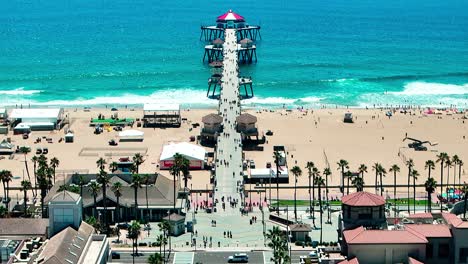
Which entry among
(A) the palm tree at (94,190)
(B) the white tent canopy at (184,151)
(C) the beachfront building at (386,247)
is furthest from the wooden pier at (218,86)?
(C) the beachfront building at (386,247)

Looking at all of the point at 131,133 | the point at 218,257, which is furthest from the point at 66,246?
the point at 131,133

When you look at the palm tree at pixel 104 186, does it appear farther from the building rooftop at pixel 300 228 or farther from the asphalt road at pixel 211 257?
the building rooftop at pixel 300 228

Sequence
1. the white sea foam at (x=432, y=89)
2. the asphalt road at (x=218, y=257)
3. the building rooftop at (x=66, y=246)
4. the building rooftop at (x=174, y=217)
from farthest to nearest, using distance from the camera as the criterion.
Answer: the white sea foam at (x=432, y=89), the building rooftop at (x=174, y=217), the asphalt road at (x=218, y=257), the building rooftop at (x=66, y=246)

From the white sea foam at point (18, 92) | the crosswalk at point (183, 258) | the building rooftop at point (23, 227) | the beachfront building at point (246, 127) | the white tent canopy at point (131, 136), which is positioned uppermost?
the white sea foam at point (18, 92)

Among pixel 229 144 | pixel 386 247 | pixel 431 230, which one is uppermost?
pixel 229 144

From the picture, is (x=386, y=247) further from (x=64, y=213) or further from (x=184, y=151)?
(x=184, y=151)

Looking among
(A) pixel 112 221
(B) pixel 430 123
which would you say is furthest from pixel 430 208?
(B) pixel 430 123

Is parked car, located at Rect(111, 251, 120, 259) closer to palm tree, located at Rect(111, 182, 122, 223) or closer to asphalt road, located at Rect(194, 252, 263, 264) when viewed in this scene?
asphalt road, located at Rect(194, 252, 263, 264)
